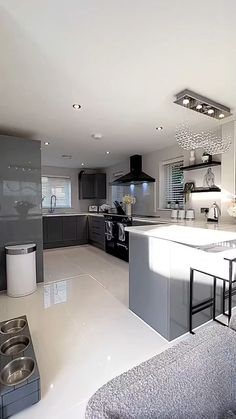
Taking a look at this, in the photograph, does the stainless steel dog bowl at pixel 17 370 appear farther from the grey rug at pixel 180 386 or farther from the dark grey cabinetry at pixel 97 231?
the dark grey cabinetry at pixel 97 231

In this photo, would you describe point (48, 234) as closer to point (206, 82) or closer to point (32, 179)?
point (32, 179)

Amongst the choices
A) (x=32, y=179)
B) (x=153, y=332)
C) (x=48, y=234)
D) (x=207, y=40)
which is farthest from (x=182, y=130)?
(x=48, y=234)

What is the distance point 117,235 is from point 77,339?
2.78 m

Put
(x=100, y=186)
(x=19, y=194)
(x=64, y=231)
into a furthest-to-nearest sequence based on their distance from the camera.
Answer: (x=100, y=186), (x=64, y=231), (x=19, y=194)

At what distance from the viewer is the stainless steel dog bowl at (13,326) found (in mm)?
1743

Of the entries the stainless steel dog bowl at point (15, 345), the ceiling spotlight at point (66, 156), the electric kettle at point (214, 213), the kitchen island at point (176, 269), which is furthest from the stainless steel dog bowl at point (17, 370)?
the ceiling spotlight at point (66, 156)

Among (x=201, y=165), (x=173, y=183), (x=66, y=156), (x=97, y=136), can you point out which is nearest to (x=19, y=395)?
(x=97, y=136)

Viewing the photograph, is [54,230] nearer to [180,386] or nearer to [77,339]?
[77,339]

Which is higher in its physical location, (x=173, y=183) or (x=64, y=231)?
(x=173, y=183)

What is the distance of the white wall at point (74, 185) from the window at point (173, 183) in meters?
2.98

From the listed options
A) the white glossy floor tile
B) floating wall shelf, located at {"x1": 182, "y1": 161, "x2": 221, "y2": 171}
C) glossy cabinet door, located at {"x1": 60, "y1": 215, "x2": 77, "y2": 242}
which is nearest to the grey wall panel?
the white glossy floor tile

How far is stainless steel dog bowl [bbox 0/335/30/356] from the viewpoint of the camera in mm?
1534

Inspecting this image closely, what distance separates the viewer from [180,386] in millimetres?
687

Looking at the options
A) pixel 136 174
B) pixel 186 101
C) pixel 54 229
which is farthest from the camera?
pixel 54 229
